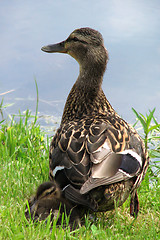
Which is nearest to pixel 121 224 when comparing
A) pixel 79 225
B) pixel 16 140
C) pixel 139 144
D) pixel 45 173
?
pixel 79 225

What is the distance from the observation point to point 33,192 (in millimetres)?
4102

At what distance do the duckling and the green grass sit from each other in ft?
0.28

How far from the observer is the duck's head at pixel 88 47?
4.41m

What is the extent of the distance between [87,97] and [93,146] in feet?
Result: 3.22

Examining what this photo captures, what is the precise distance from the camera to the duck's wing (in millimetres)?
3268

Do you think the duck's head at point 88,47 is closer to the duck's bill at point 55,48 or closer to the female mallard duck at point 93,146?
the female mallard duck at point 93,146

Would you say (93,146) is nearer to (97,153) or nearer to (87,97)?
(97,153)

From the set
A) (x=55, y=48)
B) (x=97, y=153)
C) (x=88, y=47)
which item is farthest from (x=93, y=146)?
(x=55, y=48)

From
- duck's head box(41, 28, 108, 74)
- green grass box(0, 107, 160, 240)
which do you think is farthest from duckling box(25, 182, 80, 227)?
duck's head box(41, 28, 108, 74)

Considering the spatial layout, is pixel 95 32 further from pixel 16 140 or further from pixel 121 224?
pixel 121 224

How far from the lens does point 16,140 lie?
16.6 feet

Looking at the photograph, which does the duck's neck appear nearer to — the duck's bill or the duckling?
the duck's bill

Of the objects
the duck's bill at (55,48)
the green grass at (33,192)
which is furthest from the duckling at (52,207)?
the duck's bill at (55,48)

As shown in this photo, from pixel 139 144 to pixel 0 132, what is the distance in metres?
2.02
